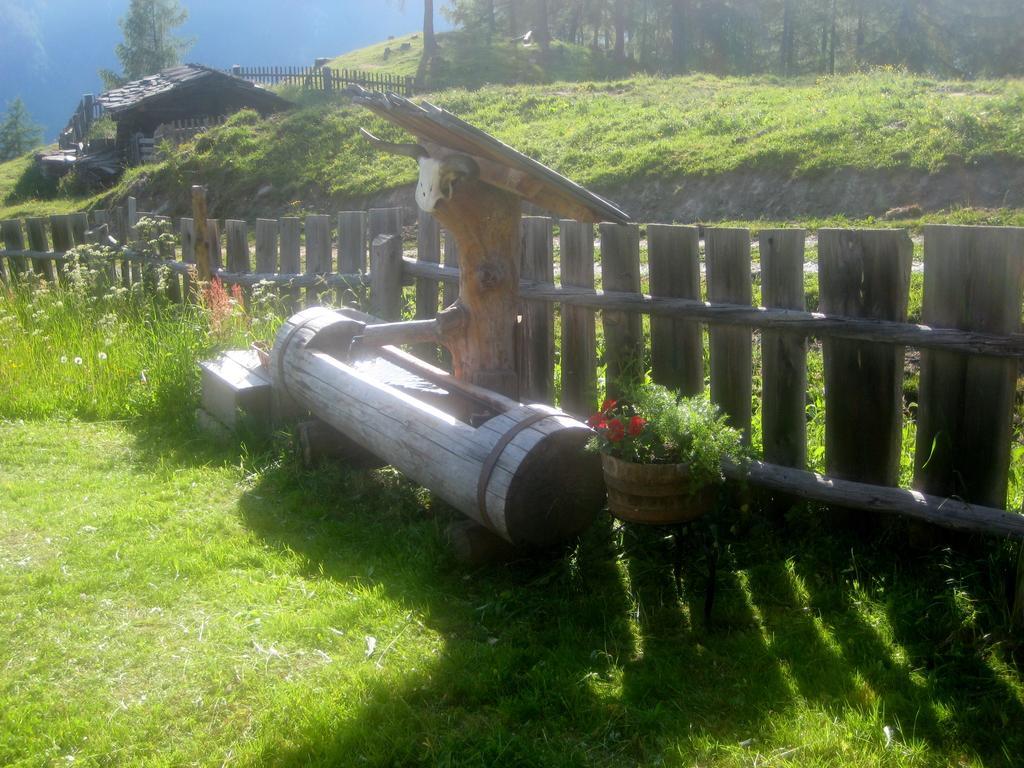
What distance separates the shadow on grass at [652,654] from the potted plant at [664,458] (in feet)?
1.48

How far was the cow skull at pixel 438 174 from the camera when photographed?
4102 mm

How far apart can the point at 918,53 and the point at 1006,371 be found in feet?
145

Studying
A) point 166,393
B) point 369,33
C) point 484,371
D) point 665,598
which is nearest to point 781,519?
point 665,598

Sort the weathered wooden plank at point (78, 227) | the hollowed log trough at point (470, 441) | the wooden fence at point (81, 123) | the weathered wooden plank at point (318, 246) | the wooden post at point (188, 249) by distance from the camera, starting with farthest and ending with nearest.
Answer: the wooden fence at point (81, 123), the weathered wooden plank at point (78, 227), the wooden post at point (188, 249), the weathered wooden plank at point (318, 246), the hollowed log trough at point (470, 441)

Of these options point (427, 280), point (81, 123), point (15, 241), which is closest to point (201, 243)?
point (427, 280)

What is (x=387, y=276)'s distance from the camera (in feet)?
21.6

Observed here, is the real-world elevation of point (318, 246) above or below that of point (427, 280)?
above

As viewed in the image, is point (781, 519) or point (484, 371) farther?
point (484, 371)

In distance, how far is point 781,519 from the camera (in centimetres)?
433

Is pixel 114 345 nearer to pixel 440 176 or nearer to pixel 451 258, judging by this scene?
pixel 451 258

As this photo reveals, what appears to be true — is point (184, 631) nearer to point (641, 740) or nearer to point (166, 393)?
point (641, 740)

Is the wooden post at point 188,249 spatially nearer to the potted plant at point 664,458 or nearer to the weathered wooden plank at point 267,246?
the weathered wooden plank at point 267,246

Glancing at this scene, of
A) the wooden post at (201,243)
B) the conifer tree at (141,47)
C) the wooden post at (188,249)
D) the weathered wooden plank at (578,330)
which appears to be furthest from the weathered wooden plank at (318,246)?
the conifer tree at (141,47)

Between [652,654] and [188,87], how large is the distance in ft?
111
